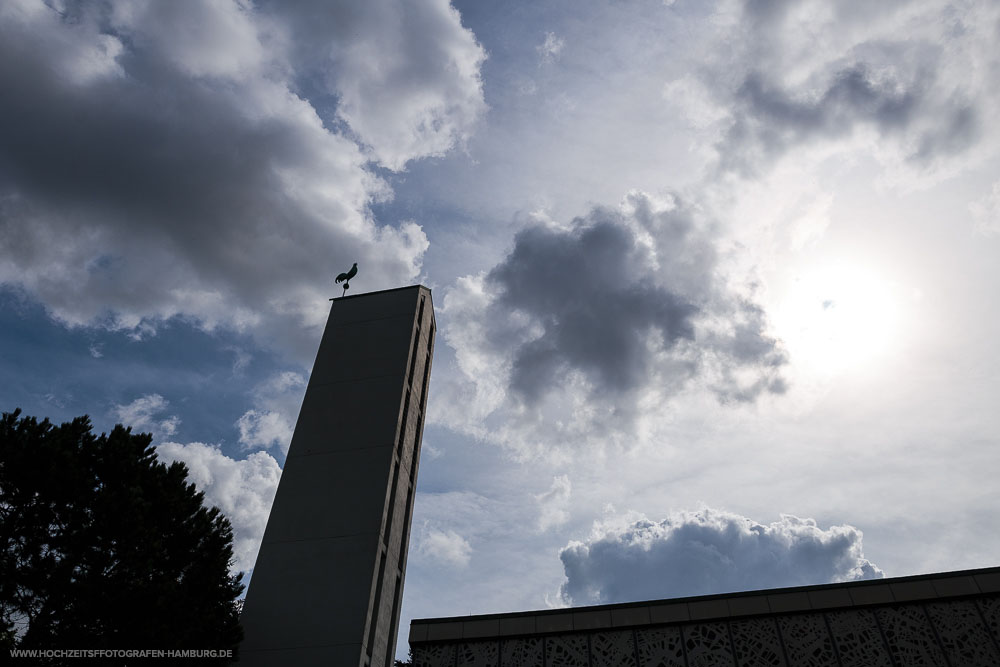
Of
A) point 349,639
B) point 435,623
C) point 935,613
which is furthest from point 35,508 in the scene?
point 935,613

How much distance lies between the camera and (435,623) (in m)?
28.8

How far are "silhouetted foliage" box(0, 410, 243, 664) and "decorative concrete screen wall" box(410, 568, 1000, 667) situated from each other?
32.0 ft

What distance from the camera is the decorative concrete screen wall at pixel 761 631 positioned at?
2480 cm

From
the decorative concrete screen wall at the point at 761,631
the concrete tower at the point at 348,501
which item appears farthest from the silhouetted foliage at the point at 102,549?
the decorative concrete screen wall at the point at 761,631

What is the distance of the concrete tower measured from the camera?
25688 mm

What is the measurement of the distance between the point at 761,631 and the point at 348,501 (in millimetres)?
17809

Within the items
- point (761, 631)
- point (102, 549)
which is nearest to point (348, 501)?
point (102, 549)

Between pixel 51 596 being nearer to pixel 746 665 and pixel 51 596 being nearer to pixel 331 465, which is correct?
pixel 331 465

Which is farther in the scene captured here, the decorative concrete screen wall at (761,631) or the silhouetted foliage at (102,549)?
the decorative concrete screen wall at (761,631)

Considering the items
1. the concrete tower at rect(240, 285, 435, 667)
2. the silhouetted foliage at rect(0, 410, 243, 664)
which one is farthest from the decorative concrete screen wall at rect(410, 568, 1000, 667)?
the silhouetted foliage at rect(0, 410, 243, 664)

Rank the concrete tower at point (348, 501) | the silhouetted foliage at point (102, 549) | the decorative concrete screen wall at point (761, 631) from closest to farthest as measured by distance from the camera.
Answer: the silhouetted foliage at point (102, 549) → the decorative concrete screen wall at point (761, 631) → the concrete tower at point (348, 501)

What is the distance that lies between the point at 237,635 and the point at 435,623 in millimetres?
8354

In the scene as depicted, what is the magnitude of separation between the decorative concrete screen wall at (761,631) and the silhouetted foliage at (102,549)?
32.0 ft

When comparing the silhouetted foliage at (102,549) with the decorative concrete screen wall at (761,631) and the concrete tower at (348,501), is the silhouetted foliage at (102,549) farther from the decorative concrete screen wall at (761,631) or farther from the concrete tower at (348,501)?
the decorative concrete screen wall at (761,631)
